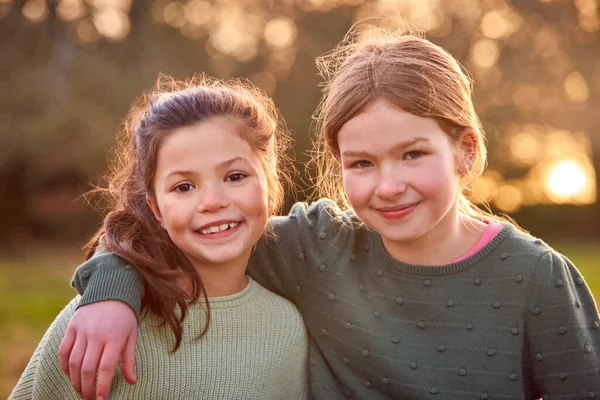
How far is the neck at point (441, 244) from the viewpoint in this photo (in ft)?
7.59

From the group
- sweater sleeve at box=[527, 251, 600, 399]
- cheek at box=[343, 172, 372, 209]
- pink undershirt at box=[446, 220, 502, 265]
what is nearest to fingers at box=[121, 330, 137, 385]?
cheek at box=[343, 172, 372, 209]

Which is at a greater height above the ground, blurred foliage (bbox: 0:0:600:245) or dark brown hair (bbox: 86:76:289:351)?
blurred foliage (bbox: 0:0:600:245)

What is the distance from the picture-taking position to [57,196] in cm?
1142

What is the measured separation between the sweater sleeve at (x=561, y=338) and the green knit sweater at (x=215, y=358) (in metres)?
0.73

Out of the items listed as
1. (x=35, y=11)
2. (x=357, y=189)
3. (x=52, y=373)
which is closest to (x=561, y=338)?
(x=357, y=189)

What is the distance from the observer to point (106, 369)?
187cm

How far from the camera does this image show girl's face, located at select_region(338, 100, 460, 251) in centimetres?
212

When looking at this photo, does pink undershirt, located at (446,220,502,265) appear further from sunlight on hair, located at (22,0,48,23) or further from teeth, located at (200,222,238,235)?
sunlight on hair, located at (22,0,48,23)

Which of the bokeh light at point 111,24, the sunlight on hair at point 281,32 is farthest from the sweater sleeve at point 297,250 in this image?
the bokeh light at point 111,24

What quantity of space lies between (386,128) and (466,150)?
1.07 ft

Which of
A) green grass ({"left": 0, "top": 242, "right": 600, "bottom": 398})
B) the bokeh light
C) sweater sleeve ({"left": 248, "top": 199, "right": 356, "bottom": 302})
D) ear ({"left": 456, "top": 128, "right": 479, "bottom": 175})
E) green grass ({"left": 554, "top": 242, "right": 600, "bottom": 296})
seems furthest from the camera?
the bokeh light

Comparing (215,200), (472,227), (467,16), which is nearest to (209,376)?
(215,200)

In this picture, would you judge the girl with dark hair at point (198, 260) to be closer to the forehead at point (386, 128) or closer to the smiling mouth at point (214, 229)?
the smiling mouth at point (214, 229)

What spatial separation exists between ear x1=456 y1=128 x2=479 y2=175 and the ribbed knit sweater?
23 centimetres
